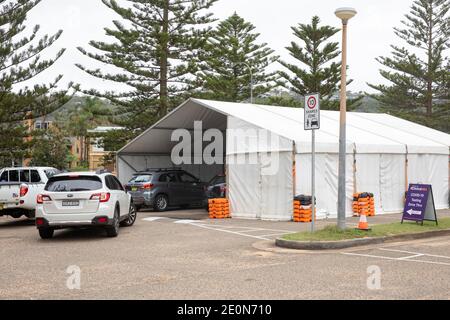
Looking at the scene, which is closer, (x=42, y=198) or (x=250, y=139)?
(x=42, y=198)

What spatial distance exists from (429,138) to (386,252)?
14.0 metres

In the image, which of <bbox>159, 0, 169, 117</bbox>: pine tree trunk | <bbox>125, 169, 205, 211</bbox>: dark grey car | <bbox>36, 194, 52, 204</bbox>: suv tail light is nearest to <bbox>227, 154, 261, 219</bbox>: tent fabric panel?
<bbox>125, 169, 205, 211</bbox>: dark grey car

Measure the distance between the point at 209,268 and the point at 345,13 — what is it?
6.49 meters

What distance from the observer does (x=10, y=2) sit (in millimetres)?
30922

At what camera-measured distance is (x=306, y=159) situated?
17500 mm

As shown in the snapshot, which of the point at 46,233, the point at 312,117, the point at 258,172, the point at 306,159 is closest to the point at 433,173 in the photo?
the point at 306,159

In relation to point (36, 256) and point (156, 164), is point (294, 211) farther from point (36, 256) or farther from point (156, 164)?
point (156, 164)

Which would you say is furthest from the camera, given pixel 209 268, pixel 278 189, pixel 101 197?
pixel 278 189

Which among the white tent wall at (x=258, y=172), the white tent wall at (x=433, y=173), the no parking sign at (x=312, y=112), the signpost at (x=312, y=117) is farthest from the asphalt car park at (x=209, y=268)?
the white tent wall at (x=433, y=173)

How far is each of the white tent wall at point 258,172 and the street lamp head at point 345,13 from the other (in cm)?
563

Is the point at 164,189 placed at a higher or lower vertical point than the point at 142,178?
lower

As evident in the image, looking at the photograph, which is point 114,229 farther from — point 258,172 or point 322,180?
point 322,180

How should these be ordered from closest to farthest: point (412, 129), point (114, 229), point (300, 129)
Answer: point (114, 229)
point (300, 129)
point (412, 129)

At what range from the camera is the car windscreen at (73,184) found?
12945mm
